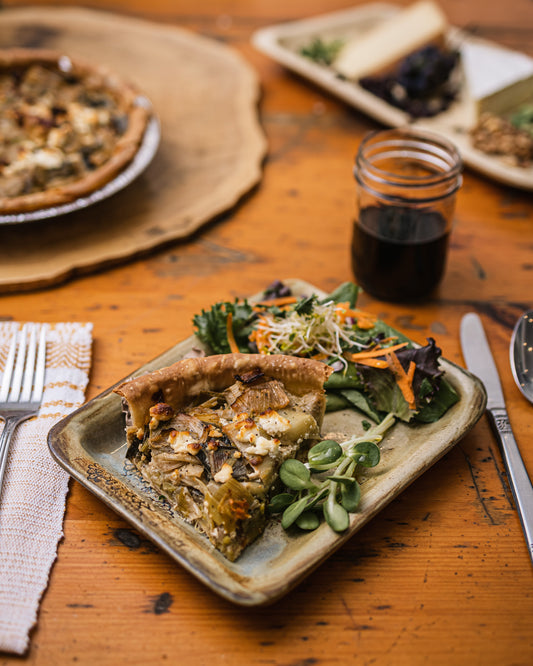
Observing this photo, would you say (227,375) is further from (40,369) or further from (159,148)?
(159,148)

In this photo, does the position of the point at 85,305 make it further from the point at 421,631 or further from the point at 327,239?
the point at 421,631

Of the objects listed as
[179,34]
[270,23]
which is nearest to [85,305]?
[179,34]

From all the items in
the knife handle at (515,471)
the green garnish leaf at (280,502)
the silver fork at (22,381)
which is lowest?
the silver fork at (22,381)

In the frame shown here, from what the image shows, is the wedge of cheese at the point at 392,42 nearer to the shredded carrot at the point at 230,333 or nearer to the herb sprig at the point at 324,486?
the shredded carrot at the point at 230,333

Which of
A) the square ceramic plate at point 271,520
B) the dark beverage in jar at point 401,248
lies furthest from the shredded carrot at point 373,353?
the dark beverage in jar at point 401,248

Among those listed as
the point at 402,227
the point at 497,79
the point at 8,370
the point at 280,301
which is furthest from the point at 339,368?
the point at 497,79

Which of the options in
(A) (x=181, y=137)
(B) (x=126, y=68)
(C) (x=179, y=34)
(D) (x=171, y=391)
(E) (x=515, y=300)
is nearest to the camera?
(D) (x=171, y=391)

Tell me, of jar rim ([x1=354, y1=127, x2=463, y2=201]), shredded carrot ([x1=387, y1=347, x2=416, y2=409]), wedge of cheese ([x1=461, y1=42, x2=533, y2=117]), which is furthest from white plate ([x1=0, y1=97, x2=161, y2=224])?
wedge of cheese ([x1=461, y1=42, x2=533, y2=117])
